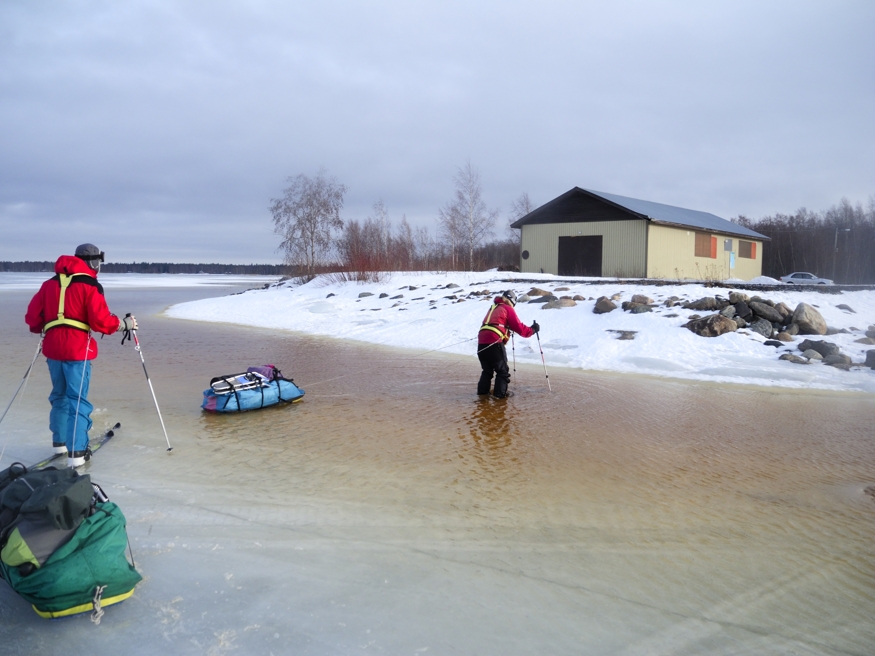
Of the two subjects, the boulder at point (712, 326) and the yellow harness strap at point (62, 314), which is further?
the boulder at point (712, 326)

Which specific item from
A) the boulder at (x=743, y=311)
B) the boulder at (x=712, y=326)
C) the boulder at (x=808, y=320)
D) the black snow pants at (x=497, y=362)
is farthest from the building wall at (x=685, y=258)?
the black snow pants at (x=497, y=362)

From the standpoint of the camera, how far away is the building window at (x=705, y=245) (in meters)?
33.7

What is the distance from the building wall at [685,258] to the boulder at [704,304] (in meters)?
14.3

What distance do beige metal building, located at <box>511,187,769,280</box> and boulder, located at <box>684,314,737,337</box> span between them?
15.8 meters

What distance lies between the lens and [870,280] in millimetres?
51594

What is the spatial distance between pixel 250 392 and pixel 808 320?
11.7m

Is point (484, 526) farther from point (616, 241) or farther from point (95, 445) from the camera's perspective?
point (616, 241)

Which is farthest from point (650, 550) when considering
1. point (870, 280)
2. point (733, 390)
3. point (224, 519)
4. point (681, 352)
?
point (870, 280)

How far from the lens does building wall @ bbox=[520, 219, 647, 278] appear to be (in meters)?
30.1

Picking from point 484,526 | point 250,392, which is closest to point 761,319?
point 250,392

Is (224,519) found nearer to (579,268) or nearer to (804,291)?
(804,291)

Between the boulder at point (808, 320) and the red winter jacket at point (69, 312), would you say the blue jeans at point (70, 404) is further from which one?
the boulder at point (808, 320)

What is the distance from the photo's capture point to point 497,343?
396 inches

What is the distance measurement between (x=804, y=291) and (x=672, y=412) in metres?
10.7
